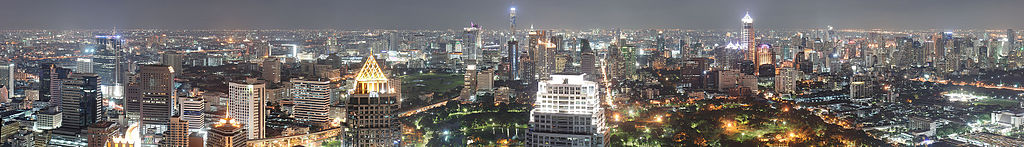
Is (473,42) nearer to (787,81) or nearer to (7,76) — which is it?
(787,81)

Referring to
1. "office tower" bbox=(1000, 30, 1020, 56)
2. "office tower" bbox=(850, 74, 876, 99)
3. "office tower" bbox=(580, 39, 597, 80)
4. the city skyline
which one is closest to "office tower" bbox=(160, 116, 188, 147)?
the city skyline

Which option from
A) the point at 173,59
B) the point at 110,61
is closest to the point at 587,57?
the point at 173,59

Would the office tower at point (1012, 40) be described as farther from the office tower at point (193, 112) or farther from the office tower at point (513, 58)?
the office tower at point (193, 112)

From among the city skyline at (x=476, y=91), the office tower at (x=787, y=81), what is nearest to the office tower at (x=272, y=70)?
the city skyline at (x=476, y=91)

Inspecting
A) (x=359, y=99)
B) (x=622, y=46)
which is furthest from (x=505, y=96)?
(x=359, y=99)

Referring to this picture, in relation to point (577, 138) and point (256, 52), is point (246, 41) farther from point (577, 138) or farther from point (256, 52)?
point (577, 138)

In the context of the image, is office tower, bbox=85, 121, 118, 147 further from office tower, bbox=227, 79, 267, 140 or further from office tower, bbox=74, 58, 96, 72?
office tower, bbox=74, 58, 96, 72
